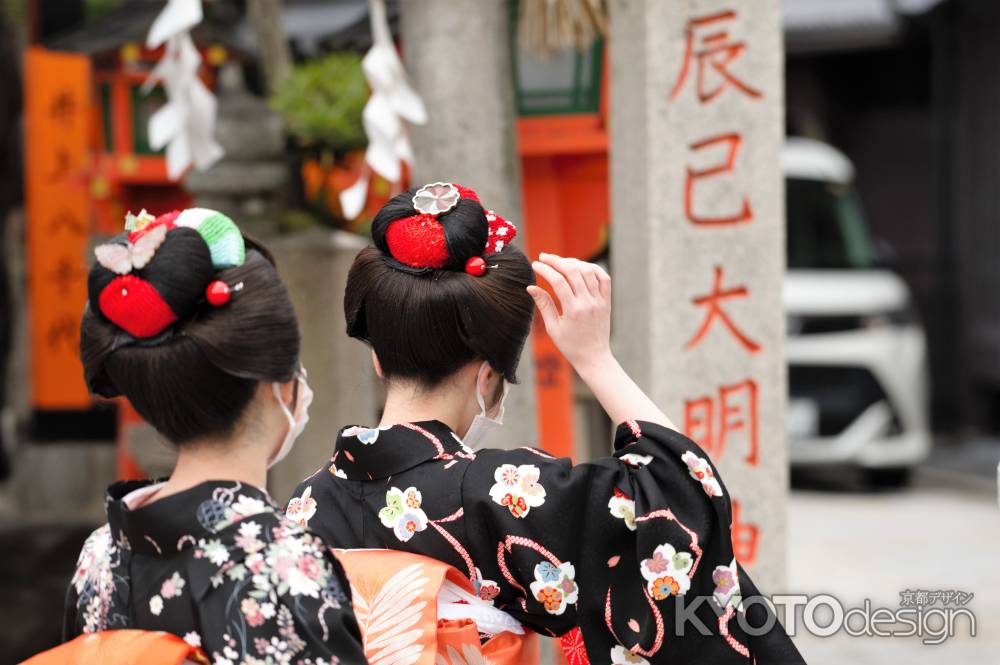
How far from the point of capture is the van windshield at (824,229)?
11.4 meters

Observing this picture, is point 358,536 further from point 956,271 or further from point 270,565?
point 956,271

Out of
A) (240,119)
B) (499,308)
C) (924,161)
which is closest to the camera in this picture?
(499,308)

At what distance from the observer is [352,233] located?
19.7ft

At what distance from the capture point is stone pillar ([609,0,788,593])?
413 centimetres

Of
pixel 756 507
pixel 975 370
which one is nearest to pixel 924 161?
pixel 975 370

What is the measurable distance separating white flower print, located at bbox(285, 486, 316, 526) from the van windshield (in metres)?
9.56

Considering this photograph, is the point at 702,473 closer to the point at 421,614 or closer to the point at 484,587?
the point at 484,587

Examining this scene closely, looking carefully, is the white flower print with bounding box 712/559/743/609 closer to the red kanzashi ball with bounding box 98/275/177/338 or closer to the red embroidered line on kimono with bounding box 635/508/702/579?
the red embroidered line on kimono with bounding box 635/508/702/579

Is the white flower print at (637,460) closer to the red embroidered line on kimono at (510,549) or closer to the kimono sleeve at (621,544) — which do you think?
the kimono sleeve at (621,544)

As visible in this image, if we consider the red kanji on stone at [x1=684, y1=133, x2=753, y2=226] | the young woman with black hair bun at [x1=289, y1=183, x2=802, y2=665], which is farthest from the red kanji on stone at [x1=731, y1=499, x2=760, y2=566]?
the young woman with black hair bun at [x1=289, y1=183, x2=802, y2=665]

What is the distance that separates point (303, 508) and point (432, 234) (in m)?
0.57

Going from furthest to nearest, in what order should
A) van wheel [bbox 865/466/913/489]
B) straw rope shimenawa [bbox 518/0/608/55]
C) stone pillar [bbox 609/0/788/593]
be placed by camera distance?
van wheel [bbox 865/466/913/489]
straw rope shimenawa [bbox 518/0/608/55]
stone pillar [bbox 609/0/788/593]

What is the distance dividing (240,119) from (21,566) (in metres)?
3.99

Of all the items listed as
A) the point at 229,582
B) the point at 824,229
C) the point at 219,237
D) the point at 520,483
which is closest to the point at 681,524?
the point at 520,483
